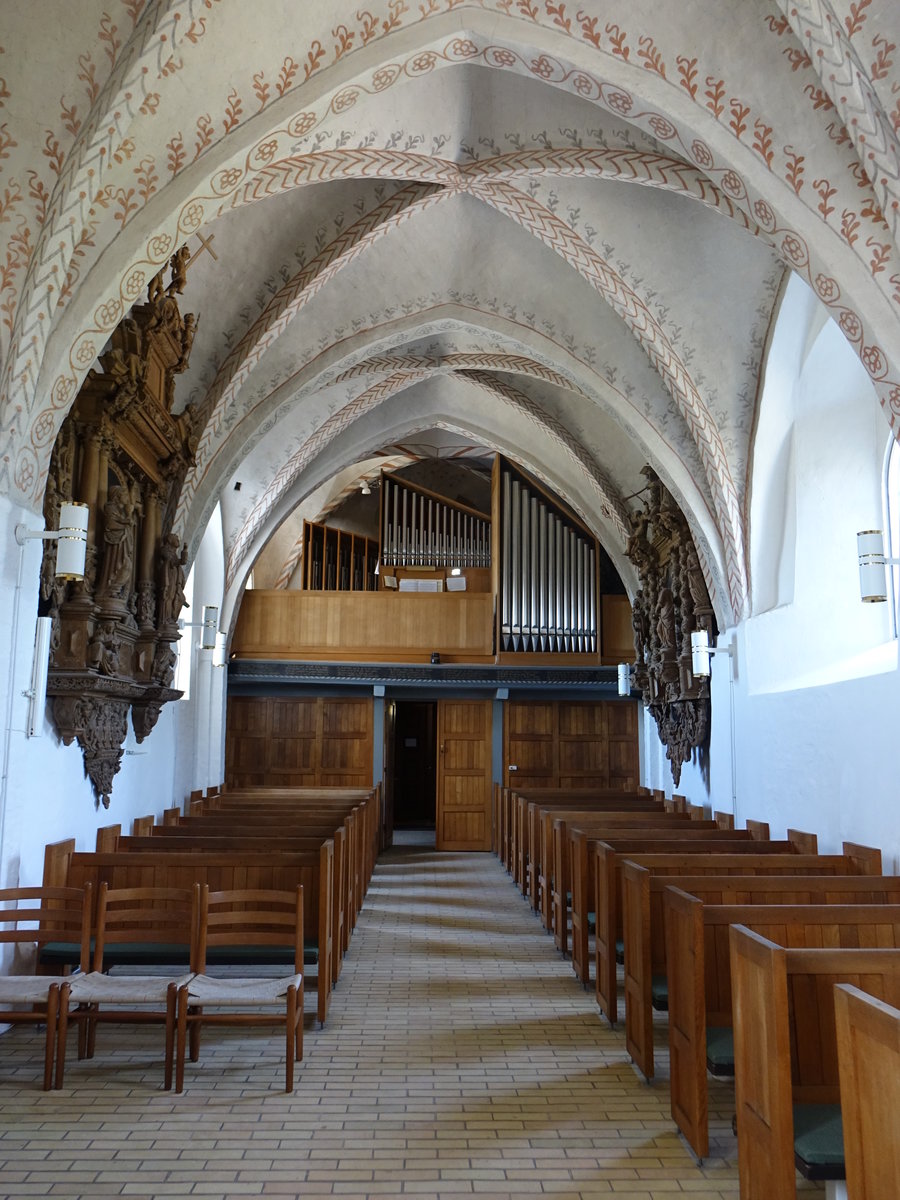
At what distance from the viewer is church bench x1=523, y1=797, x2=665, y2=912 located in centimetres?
852

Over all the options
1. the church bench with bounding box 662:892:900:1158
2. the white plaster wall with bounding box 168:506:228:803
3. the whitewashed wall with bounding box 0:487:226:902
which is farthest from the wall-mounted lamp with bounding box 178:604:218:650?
the church bench with bounding box 662:892:900:1158

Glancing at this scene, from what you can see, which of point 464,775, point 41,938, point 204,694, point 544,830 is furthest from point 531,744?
point 41,938

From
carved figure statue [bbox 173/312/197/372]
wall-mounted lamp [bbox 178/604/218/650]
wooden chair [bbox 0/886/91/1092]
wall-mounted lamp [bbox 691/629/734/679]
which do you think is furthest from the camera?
wall-mounted lamp [bbox 178/604/218/650]

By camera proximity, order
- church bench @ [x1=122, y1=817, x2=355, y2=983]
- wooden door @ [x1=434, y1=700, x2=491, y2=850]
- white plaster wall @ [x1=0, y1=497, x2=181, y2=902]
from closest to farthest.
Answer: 1. white plaster wall @ [x1=0, y1=497, x2=181, y2=902]
2. church bench @ [x1=122, y1=817, x2=355, y2=983]
3. wooden door @ [x1=434, y1=700, x2=491, y2=850]

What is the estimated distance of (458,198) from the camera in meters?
8.66

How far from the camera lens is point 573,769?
15156 millimetres

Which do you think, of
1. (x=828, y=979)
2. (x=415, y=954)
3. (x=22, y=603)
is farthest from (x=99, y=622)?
(x=828, y=979)

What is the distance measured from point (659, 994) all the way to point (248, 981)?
2.00 m

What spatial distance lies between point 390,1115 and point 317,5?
5575 millimetres

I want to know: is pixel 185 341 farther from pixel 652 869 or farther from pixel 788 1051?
pixel 788 1051

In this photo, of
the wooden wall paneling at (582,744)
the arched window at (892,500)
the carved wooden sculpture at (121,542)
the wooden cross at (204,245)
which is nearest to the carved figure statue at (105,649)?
the carved wooden sculpture at (121,542)

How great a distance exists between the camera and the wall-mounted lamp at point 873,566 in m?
5.90

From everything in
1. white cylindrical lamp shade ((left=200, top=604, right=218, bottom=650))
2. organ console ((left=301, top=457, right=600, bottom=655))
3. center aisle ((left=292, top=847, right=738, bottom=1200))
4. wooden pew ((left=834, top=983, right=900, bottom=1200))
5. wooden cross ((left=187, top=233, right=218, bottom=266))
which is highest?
wooden cross ((left=187, top=233, right=218, bottom=266))

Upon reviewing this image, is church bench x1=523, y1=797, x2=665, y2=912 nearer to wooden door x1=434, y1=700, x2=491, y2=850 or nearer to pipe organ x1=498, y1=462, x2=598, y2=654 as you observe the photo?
pipe organ x1=498, y1=462, x2=598, y2=654
